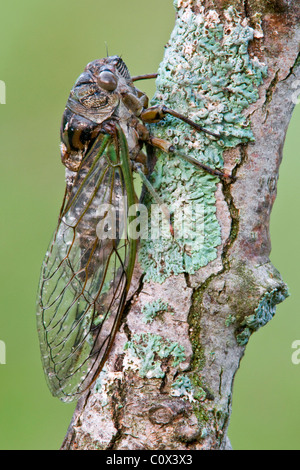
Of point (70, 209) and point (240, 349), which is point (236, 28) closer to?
point (70, 209)

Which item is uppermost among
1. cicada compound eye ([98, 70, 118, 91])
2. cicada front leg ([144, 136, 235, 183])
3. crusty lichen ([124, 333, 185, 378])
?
cicada compound eye ([98, 70, 118, 91])

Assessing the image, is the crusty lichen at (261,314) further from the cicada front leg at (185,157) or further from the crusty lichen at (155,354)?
the cicada front leg at (185,157)

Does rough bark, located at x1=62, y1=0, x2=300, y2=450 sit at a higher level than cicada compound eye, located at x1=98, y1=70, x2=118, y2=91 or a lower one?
lower

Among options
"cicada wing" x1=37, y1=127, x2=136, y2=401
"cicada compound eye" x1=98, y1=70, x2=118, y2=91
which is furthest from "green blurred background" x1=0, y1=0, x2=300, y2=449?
"cicada wing" x1=37, y1=127, x2=136, y2=401

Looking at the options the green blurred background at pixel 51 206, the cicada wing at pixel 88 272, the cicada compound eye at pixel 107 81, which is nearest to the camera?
the cicada wing at pixel 88 272

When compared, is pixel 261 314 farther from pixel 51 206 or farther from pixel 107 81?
pixel 51 206

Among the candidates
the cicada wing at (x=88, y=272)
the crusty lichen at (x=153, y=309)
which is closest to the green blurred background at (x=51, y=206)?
the cicada wing at (x=88, y=272)

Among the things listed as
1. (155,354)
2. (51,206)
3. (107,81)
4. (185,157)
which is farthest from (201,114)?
(51,206)

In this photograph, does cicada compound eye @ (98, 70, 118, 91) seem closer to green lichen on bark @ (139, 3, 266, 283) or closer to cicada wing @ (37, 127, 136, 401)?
cicada wing @ (37, 127, 136, 401)

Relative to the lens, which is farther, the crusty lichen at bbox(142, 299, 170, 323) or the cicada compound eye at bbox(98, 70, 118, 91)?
the cicada compound eye at bbox(98, 70, 118, 91)
